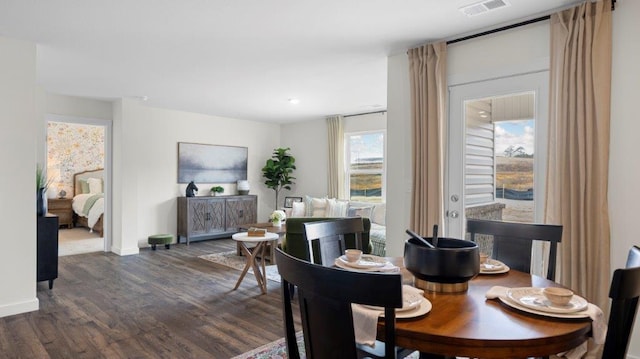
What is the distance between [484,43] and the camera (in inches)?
123

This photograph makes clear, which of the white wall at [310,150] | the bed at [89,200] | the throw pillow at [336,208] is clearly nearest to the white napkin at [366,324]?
the throw pillow at [336,208]

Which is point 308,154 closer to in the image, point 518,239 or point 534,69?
point 534,69

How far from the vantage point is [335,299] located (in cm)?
104

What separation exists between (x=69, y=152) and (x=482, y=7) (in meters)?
9.52

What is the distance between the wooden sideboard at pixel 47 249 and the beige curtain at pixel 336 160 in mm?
4541

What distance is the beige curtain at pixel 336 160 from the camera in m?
7.30

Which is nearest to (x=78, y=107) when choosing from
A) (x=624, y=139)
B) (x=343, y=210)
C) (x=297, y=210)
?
(x=297, y=210)

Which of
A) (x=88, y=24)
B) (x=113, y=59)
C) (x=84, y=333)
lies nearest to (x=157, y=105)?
(x=113, y=59)

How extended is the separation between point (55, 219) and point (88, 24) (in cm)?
226

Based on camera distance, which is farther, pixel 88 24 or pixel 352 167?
pixel 352 167

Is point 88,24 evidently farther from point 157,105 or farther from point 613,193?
point 613,193

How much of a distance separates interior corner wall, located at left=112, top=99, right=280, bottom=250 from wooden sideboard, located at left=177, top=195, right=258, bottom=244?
390 millimetres

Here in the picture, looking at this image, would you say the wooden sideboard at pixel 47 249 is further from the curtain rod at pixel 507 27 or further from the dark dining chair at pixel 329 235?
the curtain rod at pixel 507 27

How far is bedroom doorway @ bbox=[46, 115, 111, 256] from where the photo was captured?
7773mm
